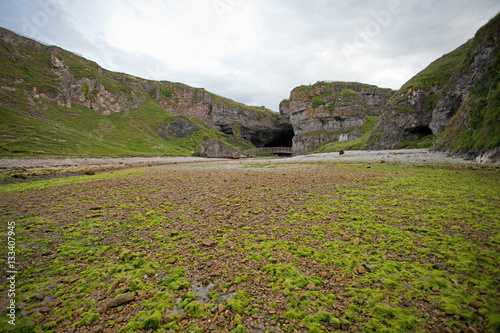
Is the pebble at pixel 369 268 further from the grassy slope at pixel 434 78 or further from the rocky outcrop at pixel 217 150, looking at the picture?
the rocky outcrop at pixel 217 150

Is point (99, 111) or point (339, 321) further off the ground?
point (99, 111)

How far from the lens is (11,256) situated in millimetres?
5293

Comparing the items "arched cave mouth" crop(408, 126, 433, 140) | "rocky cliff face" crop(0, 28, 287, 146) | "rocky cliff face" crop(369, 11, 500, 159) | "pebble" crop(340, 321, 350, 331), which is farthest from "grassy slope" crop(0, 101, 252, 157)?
"arched cave mouth" crop(408, 126, 433, 140)

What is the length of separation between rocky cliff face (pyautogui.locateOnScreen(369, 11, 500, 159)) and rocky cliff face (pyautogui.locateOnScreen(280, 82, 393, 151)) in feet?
96.2

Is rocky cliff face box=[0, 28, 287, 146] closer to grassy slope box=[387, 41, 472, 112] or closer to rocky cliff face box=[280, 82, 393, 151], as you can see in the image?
rocky cliff face box=[280, 82, 393, 151]

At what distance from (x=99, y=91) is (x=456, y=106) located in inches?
5156

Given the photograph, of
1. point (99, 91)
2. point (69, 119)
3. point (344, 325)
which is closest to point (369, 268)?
point (344, 325)

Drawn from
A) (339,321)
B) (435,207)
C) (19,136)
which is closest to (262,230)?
(339,321)

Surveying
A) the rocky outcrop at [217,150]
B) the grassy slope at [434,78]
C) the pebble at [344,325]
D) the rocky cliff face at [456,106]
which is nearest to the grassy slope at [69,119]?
the rocky outcrop at [217,150]

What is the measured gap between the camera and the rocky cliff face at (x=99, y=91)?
234ft

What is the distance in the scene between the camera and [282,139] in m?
142

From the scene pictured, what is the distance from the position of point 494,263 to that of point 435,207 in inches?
159

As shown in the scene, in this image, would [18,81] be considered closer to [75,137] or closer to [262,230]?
[75,137]

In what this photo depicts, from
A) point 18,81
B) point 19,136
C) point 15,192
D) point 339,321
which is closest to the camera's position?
point 339,321
